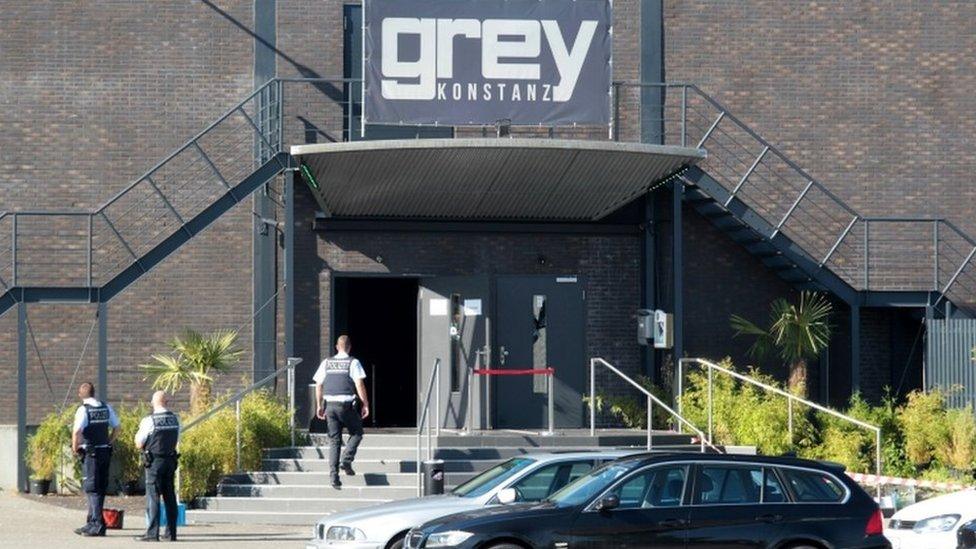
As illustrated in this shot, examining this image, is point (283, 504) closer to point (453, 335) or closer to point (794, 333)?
point (453, 335)

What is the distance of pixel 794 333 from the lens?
81.3 feet

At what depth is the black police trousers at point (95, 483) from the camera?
1861cm

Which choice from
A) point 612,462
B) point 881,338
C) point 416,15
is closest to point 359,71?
point 416,15

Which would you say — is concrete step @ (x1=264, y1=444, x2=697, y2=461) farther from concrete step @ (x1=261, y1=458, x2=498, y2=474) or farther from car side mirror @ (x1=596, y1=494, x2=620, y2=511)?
car side mirror @ (x1=596, y1=494, x2=620, y2=511)

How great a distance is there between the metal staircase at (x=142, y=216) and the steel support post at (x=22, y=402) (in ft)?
4.01

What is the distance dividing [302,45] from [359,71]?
919 millimetres

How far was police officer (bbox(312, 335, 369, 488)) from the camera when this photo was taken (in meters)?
20.2

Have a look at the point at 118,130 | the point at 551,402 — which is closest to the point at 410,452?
the point at 551,402

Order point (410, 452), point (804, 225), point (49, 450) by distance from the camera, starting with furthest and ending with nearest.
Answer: point (804, 225)
point (49, 450)
point (410, 452)

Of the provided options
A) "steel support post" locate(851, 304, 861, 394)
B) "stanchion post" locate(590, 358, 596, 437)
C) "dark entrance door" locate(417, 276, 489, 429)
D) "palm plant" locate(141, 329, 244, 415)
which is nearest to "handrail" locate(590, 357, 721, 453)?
"stanchion post" locate(590, 358, 596, 437)

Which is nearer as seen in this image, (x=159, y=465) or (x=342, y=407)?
(x=159, y=465)

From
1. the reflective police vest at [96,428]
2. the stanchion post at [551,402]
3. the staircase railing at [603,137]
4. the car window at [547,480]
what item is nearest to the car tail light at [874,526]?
the car window at [547,480]

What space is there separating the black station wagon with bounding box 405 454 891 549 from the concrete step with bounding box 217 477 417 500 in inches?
226

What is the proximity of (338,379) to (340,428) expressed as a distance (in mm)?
600
